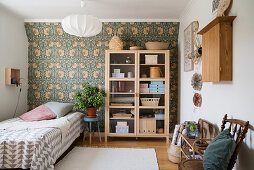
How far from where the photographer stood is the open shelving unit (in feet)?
12.4

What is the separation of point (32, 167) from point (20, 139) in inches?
14.5

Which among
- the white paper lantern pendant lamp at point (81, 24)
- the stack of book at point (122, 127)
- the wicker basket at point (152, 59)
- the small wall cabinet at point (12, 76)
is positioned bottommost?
the stack of book at point (122, 127)

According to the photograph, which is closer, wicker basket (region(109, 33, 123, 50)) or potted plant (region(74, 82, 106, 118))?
potted plant (region(74, 82, 106, 118))

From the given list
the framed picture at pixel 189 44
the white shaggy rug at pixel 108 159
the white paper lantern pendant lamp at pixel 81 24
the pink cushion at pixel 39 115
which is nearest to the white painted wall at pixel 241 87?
the framed picture at pixel 189 44

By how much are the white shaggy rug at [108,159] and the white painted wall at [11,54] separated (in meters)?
1.63

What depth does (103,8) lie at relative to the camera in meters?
3.54

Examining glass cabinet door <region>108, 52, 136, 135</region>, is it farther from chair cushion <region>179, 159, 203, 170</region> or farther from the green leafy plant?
chair cushion <region>179, 159, 203, 170</region>

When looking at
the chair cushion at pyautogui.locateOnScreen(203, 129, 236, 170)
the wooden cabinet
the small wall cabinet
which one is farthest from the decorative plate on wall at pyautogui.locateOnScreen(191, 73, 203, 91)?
the small wall cabinet

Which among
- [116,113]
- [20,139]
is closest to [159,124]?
[116,113]

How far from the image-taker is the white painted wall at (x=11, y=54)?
11.6ft

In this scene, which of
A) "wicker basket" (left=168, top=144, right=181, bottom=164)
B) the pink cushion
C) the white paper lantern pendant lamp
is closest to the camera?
the white paper lantern pendant lamp

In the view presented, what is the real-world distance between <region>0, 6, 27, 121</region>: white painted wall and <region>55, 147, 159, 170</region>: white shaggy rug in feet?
5.34

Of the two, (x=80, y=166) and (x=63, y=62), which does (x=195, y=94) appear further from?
(x=63, y=62)

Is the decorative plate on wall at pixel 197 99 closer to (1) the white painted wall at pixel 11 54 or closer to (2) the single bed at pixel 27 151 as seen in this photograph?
(2) the single bed at pixel 27 151
